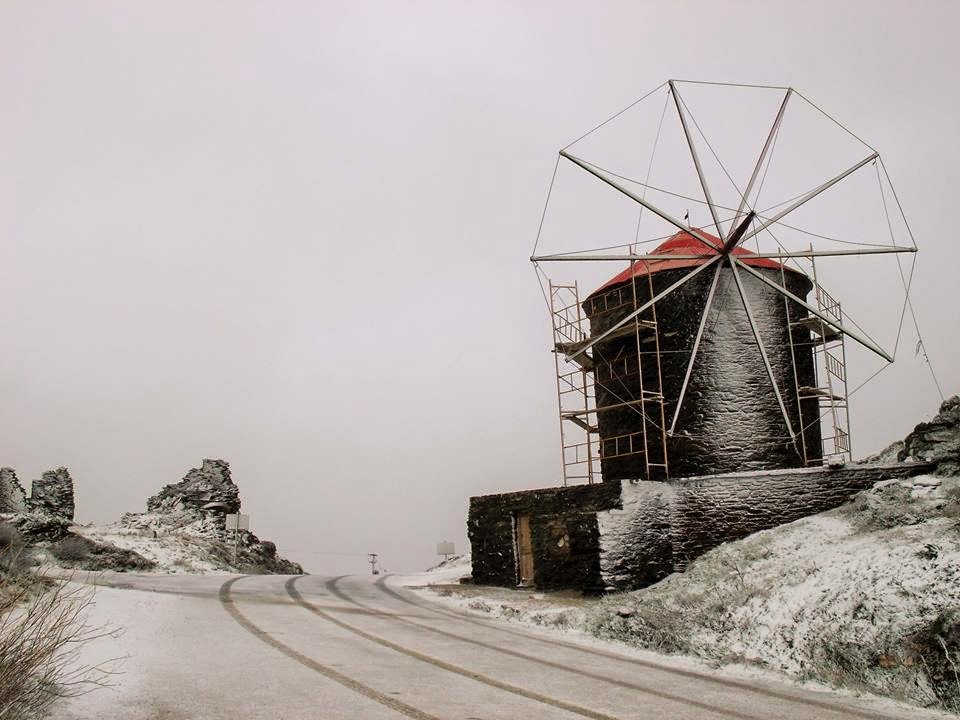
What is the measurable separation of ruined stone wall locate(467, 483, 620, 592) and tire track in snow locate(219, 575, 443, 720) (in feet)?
29.4

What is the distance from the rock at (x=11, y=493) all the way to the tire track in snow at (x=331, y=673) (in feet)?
64.0

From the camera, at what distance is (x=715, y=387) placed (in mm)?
22797

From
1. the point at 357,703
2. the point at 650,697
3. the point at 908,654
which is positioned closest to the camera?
the point at 357,703

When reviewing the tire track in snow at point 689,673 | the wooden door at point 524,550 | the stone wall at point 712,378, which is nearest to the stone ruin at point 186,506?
the wooden door at point 524,550

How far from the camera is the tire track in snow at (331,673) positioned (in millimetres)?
8789

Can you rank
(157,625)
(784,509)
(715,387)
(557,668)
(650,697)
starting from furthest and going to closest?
(715,387)
(784,509)
(157,625)
(557,668)
(650,697)

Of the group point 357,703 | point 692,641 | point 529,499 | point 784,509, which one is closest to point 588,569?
point 529,499

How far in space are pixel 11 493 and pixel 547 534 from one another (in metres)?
22.9

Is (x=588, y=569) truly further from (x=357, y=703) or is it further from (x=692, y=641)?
(x=357, y=703)

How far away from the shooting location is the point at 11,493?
31781 millimetres

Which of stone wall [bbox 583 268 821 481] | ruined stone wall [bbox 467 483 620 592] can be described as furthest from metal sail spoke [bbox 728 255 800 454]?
ruined stone wall [bbox 467 483 620 592]

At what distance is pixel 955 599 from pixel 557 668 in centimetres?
575

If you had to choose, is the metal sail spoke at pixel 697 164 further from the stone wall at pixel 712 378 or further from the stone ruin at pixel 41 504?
the stone ruin at pixel 41 504

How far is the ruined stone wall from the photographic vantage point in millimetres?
20859
